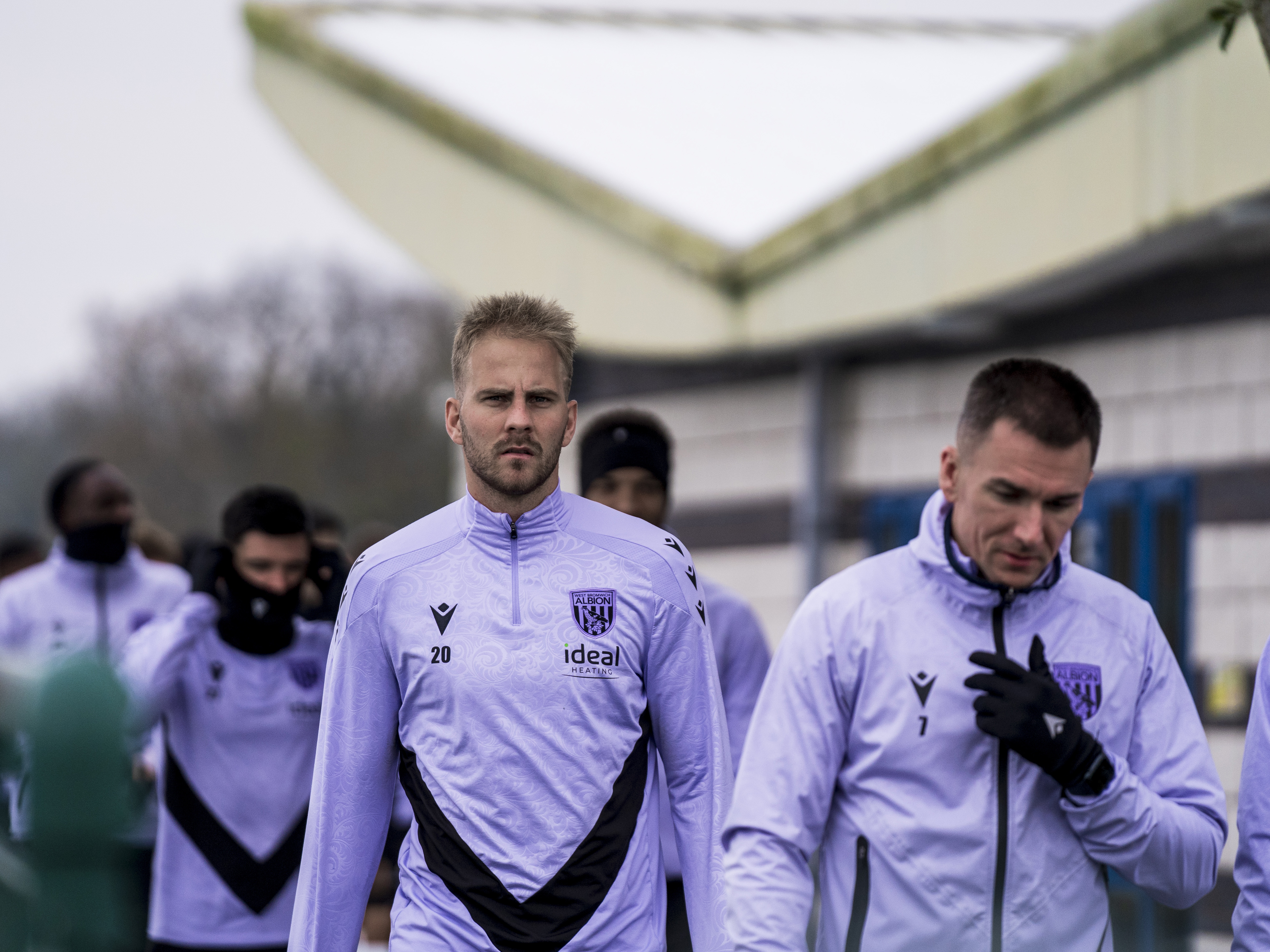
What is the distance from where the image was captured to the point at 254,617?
6.02 metres

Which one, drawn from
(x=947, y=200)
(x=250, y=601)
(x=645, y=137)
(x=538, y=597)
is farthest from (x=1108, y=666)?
(x=645, y=137)

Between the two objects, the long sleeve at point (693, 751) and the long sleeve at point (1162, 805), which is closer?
the long sleeve at point (1162, 805)

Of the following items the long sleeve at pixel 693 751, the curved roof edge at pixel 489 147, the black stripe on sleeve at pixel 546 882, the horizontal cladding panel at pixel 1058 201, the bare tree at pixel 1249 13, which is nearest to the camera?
the black stripe on sleeve at pixel 546 882

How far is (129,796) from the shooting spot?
4.20ft

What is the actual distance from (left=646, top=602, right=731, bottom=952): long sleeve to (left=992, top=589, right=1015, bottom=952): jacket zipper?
683 mm

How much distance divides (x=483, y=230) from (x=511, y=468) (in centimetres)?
850

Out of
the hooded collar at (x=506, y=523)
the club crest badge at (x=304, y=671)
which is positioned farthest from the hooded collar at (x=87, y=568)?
the hooded collar at (x=506, y=523)

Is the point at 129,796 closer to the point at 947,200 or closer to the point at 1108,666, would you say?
the point at 1108,666

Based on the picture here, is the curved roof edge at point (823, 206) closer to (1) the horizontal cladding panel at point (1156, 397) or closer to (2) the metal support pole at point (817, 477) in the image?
(2) the metal support pole at point (817, 477)

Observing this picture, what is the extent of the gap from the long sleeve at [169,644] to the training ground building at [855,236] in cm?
480

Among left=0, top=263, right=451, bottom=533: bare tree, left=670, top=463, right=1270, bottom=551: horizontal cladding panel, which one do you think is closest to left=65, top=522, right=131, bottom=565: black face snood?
left=670, top=463, right=1270, bottom=551: horizontal cladding panel

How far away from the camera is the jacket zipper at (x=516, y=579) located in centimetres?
367

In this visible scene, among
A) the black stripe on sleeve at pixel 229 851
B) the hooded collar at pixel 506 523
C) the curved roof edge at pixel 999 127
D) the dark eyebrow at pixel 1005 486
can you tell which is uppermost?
the curved roof edge at pixel 999 127

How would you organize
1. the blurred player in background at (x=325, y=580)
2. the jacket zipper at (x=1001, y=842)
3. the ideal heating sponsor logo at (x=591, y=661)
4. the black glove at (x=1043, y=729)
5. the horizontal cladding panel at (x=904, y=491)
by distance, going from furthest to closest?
1. the horizontal cladding panel at (x=904, y=491)
2. the blurred player in background at (x=325, y=580)
3. the ideal heating sponsor logo at (x=591, y=661)
4. the jacket zipper at (x=1001, y=842)
5. the black glove at (x=1043, y=729)
